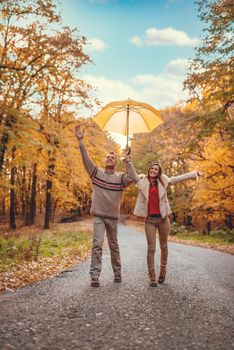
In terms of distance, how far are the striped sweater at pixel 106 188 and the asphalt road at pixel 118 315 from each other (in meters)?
1.27

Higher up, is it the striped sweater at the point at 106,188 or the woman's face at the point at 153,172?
the woman's face at the point at 153,172

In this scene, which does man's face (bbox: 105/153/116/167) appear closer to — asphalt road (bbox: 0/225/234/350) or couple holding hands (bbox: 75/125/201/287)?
couple holding hands (bbox: 75/125/201/287)

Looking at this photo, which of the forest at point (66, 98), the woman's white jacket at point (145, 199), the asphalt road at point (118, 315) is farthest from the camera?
the forest at point (66, 98)

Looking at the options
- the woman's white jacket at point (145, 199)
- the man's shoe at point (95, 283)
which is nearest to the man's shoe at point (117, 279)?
the man's shoe at point (95, 283)

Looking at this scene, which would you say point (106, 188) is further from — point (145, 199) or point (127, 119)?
point (127, 119)

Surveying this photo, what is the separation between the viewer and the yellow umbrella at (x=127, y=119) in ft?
22.7

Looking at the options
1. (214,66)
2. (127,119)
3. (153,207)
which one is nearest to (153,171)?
(153,207)

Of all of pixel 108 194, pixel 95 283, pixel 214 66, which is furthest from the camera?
pixel 214 66

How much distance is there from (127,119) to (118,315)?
12.8ft

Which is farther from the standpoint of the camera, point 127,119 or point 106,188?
point 127,119

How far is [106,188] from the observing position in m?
6.20

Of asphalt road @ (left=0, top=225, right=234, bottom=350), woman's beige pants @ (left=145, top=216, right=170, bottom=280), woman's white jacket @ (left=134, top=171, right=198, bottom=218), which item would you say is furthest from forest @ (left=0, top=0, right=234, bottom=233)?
asphalt road @ (left=0, top=225, right=234, bottom=350)

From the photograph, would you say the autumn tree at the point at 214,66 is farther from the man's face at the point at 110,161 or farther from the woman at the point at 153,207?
the man's face at the point at 110,161

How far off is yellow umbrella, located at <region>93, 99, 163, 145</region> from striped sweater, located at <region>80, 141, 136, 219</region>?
3.25 feet
